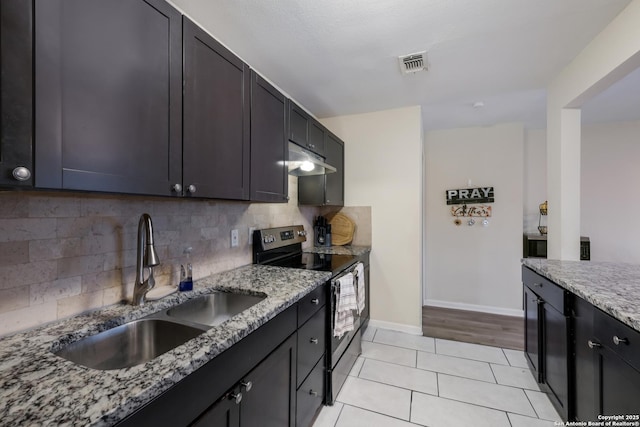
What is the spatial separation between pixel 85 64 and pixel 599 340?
227 centimetres

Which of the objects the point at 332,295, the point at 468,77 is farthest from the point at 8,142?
the point at 468,77

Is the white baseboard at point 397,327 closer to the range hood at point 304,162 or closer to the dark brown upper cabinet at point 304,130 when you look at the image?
the range hood at point 304,162

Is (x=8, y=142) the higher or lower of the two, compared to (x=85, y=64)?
lower

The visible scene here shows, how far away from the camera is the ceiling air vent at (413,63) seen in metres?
1.93

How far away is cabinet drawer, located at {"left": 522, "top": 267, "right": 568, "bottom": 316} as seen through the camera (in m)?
1.52

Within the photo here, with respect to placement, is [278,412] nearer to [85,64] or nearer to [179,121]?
[179,121]

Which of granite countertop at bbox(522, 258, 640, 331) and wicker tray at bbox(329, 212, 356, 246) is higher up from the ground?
wicker tray at bbox(329, 212, 356, 246)

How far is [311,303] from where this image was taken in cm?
155

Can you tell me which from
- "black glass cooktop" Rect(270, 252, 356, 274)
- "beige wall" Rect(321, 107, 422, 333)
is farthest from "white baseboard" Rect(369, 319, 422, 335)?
"black glass cooktop" Rect(270, 252, 356, 274)

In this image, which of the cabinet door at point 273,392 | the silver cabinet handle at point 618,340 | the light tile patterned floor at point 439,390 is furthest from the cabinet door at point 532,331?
the cabinet door at point 273,392

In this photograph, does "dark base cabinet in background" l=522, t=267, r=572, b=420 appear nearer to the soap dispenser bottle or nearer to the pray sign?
the pray sign

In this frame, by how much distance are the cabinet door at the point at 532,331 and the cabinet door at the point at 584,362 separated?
46cm

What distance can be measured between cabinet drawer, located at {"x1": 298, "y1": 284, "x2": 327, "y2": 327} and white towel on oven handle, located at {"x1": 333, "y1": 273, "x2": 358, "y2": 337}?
0.15m

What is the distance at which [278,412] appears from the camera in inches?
47.8
